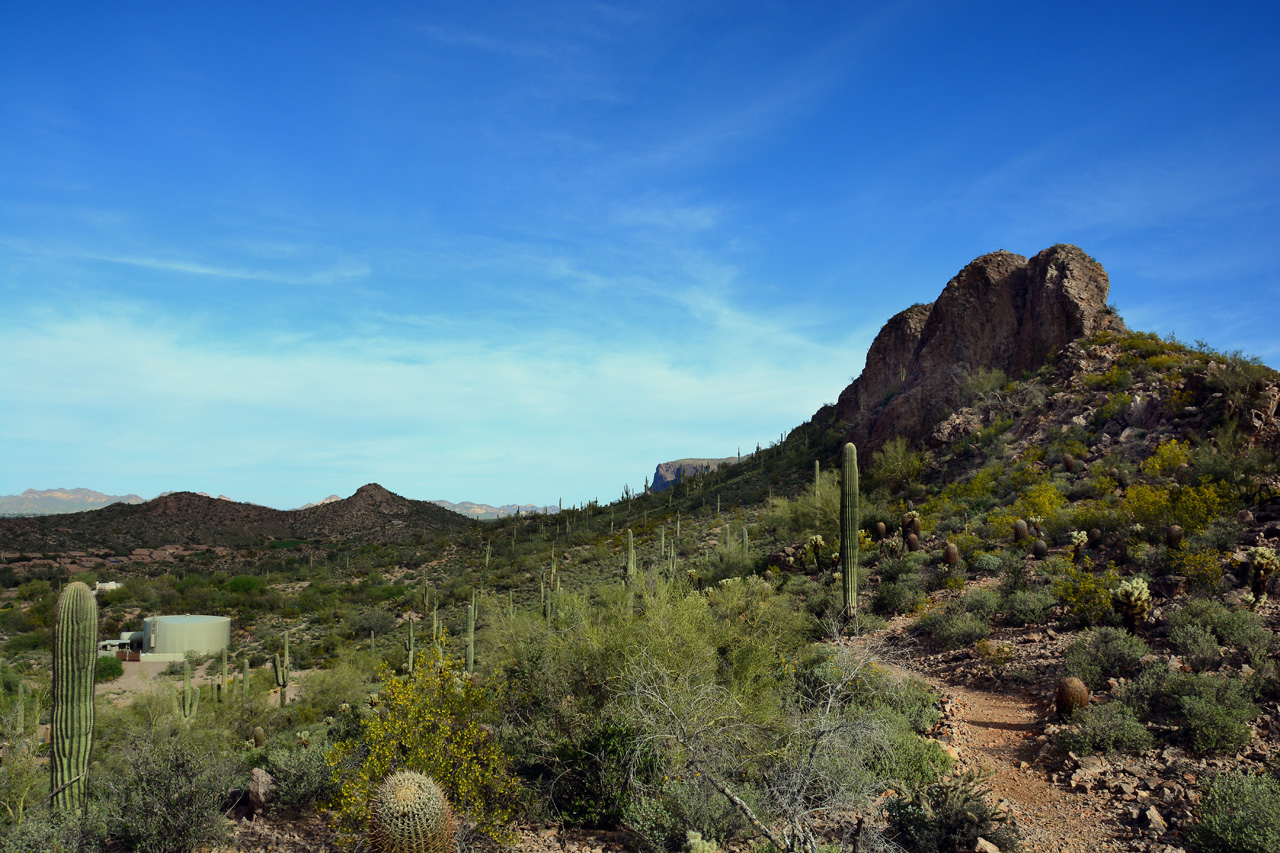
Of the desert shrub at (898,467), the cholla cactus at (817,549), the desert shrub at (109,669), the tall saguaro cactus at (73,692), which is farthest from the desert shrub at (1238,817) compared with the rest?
the desert shrub at (109,669)

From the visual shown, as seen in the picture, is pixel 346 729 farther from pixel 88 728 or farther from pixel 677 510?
pixel 677 510

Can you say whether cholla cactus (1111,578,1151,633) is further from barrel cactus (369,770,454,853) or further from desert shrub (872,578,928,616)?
barrel cactus (369,770,454,853)

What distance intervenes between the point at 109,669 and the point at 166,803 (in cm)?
3088

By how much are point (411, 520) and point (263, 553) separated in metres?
13.0

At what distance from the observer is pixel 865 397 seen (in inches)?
1737

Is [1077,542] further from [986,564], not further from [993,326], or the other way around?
[993,326]

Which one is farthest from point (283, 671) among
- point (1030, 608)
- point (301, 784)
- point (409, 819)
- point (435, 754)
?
point (1030, 608)

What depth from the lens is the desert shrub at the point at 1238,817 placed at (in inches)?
230

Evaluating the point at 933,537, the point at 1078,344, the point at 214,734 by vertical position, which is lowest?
the point at 214,734

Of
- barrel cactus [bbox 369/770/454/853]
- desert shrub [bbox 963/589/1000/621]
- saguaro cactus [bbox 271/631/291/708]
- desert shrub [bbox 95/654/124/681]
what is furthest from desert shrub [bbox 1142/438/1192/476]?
desert shrub [bbox 95/654/124/681]

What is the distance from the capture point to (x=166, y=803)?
7.59 metres

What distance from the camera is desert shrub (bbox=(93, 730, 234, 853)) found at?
744cm

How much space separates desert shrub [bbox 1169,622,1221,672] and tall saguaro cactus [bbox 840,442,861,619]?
22.6 ft

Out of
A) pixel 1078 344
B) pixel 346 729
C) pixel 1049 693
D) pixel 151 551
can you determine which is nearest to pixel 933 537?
pixel 1049 693
